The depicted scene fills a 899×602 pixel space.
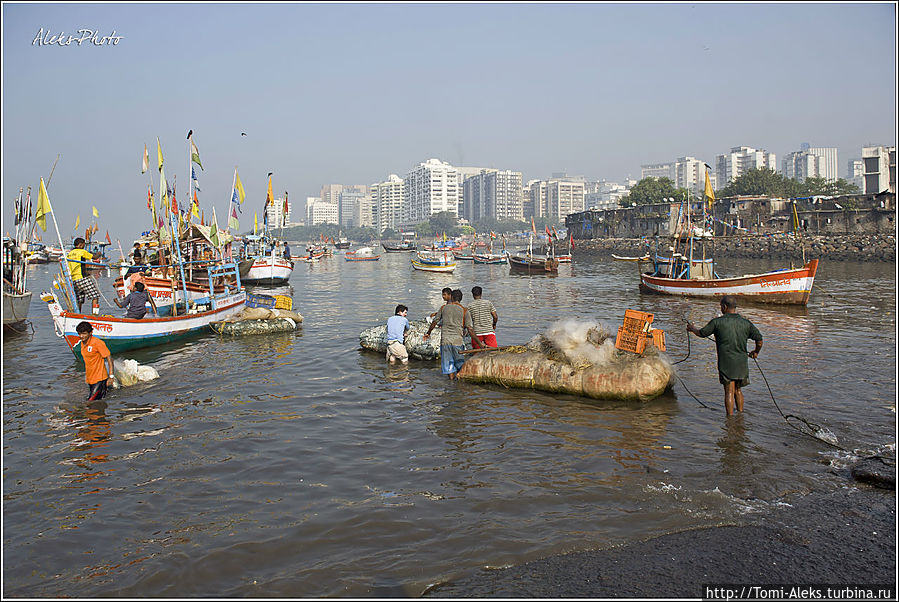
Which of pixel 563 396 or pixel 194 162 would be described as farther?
pixel 194 162

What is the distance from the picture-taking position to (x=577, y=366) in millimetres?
10016

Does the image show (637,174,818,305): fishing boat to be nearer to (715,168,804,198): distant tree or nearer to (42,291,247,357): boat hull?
(42,291,247,357): boat hull

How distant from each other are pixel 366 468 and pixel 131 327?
10058 millimetres

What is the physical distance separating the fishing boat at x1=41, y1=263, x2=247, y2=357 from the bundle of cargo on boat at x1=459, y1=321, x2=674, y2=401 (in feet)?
28.4

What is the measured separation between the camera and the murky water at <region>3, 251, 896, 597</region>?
5.32m

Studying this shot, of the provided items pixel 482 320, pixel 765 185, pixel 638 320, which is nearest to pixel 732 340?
pixel 638 320

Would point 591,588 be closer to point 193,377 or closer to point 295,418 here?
point 295,418

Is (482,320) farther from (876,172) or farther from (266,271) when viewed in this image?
(876,172)

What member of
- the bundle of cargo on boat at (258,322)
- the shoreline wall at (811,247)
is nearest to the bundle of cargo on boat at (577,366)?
the bundle of cargo on boat at (258,322)

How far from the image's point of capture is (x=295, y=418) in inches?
378

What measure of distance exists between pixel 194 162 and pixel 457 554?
17889 millimetres

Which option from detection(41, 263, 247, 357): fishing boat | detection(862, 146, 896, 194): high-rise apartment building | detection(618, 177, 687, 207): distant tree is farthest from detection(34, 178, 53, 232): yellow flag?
detection(618, 177, 687, 207): distant tree

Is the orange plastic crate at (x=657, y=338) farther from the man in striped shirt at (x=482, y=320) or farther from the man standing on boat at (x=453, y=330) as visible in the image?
the man standing on boat at (x=453, y=330)

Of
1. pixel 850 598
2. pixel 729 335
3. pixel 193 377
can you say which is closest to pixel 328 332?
pixel 193 377
